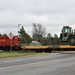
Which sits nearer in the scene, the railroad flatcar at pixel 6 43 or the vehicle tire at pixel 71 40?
the vehicle tire at pixel 71 40

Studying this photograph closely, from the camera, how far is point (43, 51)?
49656 millimetres

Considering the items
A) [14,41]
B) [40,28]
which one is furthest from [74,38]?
[40,28]

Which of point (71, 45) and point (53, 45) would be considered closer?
point (71, 45)

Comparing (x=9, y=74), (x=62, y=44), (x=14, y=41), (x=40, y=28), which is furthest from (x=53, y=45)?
(x=40, y=28)

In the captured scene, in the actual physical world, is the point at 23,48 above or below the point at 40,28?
below

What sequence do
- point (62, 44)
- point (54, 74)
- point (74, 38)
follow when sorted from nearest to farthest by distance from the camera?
point (54, 74)
point (74, 38)
point (62, 44)

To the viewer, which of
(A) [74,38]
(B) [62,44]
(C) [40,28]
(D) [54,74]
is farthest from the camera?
(C) [40,28]

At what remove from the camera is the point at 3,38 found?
59.4 meters

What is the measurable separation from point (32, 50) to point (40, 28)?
105 m

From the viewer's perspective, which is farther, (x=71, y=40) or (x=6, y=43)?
(x=6, y=43)

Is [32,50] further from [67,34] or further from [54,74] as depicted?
[54,74]

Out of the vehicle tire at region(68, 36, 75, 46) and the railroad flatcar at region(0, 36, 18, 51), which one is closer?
the vehicle tire at region(68, 36, 75, 46)

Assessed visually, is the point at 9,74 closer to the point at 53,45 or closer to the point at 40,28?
the point at 53,45

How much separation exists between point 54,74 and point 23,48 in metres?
33.6
